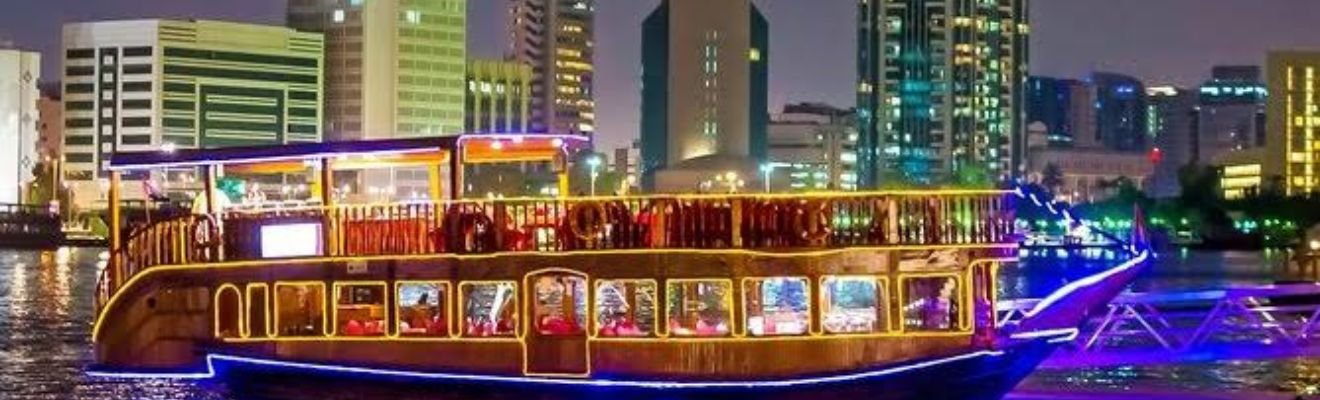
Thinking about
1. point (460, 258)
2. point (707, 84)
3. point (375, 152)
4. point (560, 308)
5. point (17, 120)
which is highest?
point (707, 84)

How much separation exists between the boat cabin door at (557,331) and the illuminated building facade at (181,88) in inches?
6462

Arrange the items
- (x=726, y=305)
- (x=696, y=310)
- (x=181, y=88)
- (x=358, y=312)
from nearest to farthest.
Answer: (x=726, y=305)
(x=696, y=310)
(x=358, y=312)
(x=181, y=88)

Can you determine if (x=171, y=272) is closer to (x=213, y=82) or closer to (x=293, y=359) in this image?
(x=293, y=359)

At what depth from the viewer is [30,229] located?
160125 mm

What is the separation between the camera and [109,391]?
33.8m

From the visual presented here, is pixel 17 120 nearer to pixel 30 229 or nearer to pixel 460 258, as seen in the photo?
pixel 30 229

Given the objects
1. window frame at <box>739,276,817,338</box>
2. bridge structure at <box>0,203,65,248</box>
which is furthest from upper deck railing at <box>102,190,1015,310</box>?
bridge structure at <box>0,203,65,248</box>

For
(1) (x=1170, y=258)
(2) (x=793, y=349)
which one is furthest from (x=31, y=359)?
(1) (x=1170, y=258)

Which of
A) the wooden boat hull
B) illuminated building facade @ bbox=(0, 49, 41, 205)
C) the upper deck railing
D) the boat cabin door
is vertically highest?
illuminated building facade @ bbox=(0, 49, 41, 205)

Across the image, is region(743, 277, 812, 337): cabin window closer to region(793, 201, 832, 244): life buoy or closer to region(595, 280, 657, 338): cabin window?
region(793, 201, 832, 244): life buoy

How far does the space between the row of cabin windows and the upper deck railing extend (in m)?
0.39

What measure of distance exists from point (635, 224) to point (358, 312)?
11.0 feet

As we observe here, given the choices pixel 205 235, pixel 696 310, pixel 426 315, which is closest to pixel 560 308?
pixel 696 310

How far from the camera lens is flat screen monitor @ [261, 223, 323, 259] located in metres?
23.3
